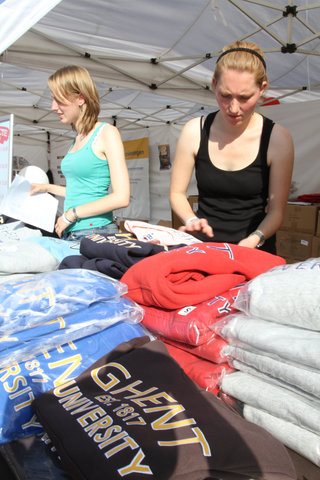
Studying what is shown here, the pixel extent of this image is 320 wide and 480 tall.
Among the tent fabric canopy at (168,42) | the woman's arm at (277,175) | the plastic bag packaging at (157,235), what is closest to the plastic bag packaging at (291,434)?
the plastic bag packaging at (157,235)

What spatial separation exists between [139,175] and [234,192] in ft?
25.4

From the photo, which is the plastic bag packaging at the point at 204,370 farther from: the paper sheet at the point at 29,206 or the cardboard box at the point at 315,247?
the cardboard box at the point at 315,247

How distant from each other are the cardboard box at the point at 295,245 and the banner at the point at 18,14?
3.41 metres

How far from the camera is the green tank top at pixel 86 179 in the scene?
Result: 53.0 inches

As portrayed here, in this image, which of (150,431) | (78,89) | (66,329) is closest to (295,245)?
(78,89)

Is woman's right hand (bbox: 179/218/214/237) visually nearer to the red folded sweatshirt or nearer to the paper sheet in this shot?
the red folded sweatshirt

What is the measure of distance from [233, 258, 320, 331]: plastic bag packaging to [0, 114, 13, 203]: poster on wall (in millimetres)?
1614

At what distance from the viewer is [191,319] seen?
0.71 meters

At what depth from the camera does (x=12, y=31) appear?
147 cm

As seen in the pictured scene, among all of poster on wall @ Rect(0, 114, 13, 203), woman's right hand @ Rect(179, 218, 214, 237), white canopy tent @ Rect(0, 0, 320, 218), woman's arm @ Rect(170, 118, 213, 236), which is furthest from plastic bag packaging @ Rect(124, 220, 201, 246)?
white canopy tent @ Rect(0, 0, 320, 218)

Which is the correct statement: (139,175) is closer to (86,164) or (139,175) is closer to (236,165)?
(86,164)

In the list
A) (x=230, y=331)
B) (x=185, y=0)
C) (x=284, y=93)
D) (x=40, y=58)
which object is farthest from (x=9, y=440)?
(x=284, y=93)

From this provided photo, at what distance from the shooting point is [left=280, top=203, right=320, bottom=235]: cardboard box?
3.91 metres

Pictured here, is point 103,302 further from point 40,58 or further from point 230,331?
point 40,58
